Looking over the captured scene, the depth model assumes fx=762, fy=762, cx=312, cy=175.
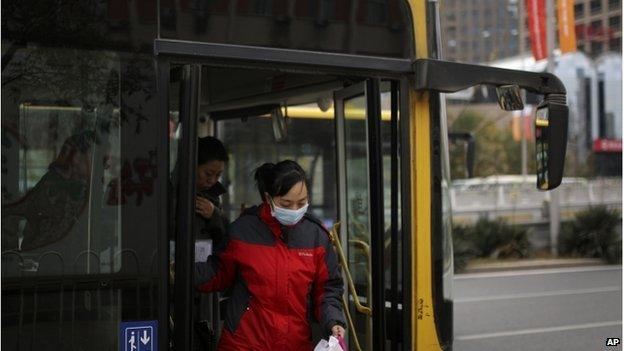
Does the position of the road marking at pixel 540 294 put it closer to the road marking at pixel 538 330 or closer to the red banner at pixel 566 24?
the road marking at pixel 538 330

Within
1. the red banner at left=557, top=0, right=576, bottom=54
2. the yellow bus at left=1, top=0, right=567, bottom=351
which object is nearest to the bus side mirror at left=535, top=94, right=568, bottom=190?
the yellow bus at left=1, top=0, right=567, bottom=351

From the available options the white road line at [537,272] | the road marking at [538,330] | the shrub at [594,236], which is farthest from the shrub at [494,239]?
the road marking at [538,330]

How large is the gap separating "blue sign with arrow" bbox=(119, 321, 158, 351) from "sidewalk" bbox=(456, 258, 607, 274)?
13.9 metres

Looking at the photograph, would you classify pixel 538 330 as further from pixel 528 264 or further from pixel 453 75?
pixel 528 264

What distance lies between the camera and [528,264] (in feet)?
56.0

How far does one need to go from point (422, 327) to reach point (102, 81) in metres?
1.82

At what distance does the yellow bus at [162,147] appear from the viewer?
109 inches

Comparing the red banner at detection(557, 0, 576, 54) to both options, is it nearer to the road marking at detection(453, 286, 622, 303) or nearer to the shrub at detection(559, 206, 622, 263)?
the shrub at detection(559, 206, 622, 263)

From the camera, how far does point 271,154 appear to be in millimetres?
8711

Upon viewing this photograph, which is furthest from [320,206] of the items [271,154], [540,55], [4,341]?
[4,341]

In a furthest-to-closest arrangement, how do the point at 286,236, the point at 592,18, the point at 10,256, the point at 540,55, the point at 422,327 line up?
the point at 592,18 < the point at 540,55 < the point at 422,327 < the point at 286,236 < the point at 10,256

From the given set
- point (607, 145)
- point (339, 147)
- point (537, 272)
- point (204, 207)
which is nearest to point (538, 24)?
point (537, 272)

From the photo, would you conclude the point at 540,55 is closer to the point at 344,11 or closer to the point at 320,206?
the point at 320,206

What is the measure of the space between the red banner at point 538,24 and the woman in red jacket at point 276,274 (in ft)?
55.1
